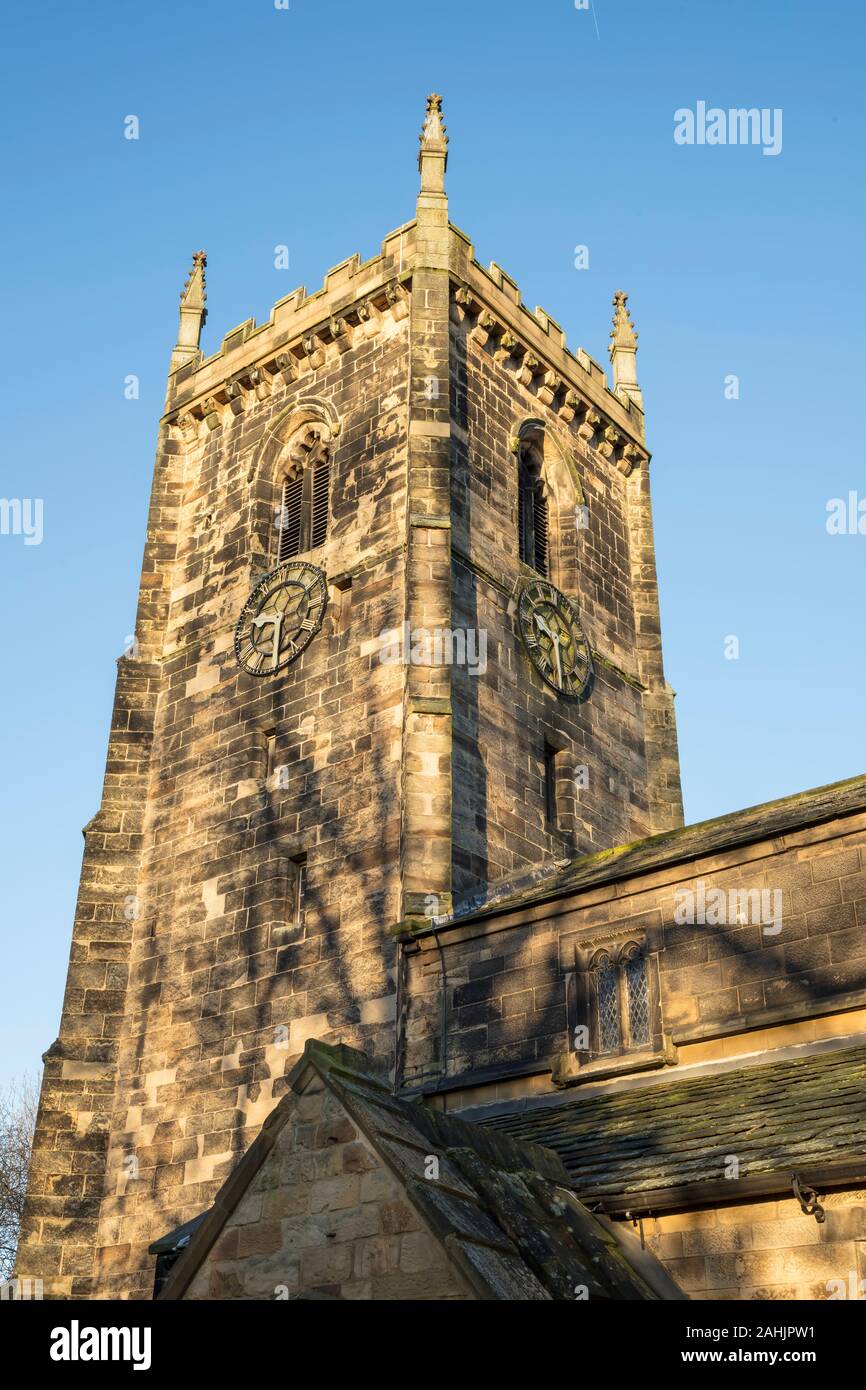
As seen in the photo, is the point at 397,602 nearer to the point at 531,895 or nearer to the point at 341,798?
the point at 341,798

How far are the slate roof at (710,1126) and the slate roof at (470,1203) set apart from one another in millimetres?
762

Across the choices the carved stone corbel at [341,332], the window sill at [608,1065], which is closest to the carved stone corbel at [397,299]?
the carved stone corbel at [341,332]

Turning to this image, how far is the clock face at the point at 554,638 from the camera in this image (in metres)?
22.4

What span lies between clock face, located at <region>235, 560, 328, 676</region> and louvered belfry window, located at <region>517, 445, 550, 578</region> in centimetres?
355

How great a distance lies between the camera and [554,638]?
23016 mm

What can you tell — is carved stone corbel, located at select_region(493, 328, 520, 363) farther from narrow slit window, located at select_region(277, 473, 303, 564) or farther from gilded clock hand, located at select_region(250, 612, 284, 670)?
gilded clock hand, located at select_region(250, 612, 284, 670)

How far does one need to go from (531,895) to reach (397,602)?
550 centimetres

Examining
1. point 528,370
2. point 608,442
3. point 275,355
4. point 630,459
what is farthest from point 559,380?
point 275,355

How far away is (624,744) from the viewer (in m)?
24.0

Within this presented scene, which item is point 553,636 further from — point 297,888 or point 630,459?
point 630,459

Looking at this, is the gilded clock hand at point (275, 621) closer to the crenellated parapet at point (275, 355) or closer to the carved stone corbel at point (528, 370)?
the crenellated parapet at point (275, 355)

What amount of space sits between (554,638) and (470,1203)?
594 inches
